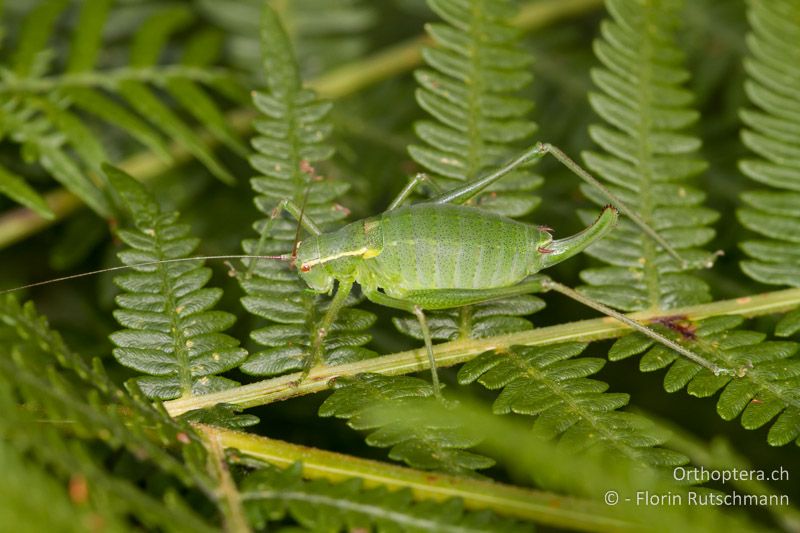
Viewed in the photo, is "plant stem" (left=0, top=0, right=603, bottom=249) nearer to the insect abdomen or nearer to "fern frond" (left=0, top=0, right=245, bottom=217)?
"fern frond" (left=0, top=0, right=245, bottom=217)

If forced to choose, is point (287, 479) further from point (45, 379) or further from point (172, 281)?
point (172, 281)

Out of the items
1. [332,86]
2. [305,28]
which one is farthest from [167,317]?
[305,28]

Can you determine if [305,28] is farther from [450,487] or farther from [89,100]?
[450,487]

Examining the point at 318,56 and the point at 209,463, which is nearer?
the point at 209,463

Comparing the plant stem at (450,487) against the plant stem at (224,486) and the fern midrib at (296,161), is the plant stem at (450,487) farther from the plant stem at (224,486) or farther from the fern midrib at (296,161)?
the fern midrib at (296,161)

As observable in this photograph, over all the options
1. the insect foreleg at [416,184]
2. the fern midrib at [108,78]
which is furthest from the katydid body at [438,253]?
the fern midrib at [108,78]

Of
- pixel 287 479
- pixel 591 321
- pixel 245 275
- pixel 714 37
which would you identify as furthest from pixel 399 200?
pixel 714 37

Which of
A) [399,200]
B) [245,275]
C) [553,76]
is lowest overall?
[245,275]
